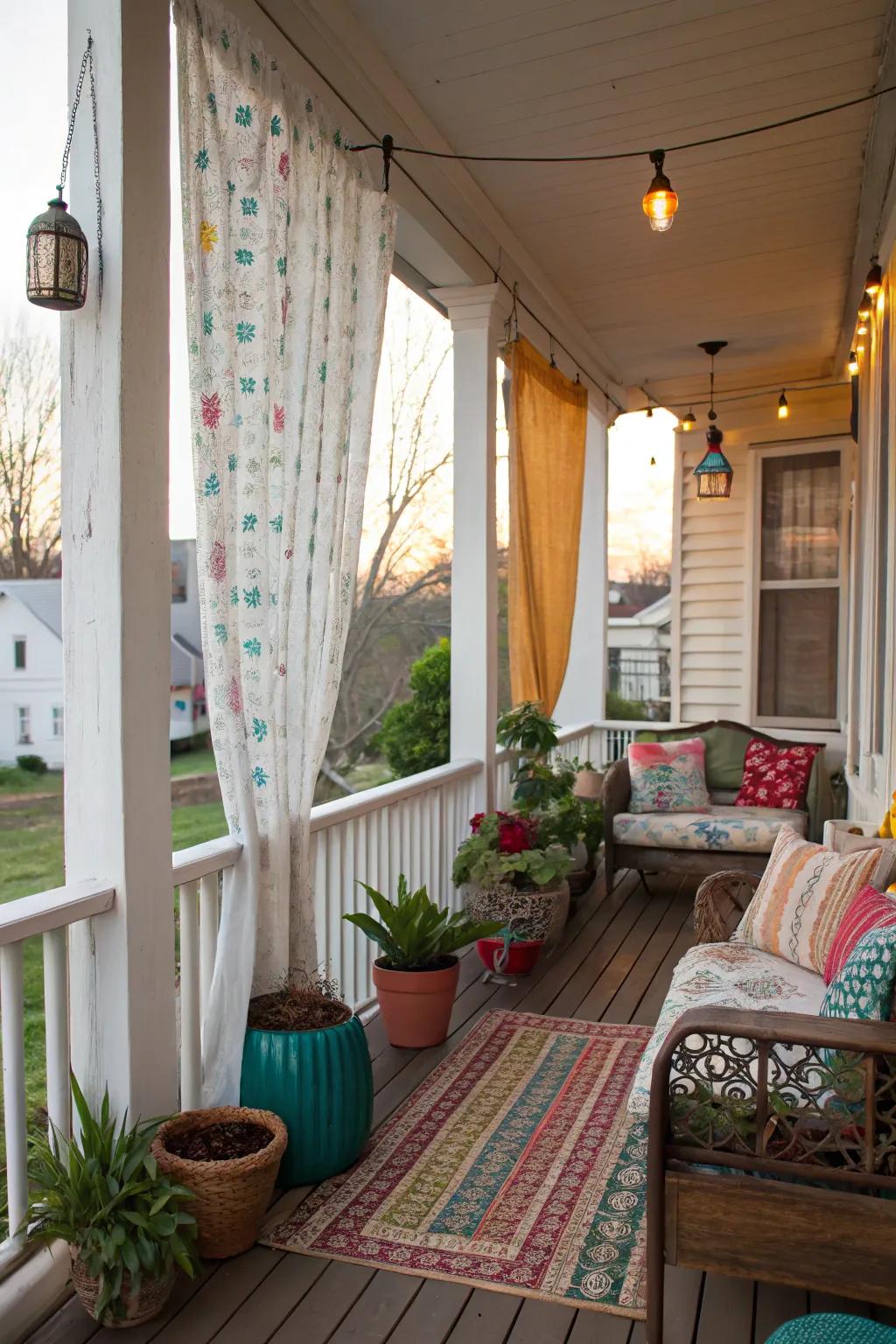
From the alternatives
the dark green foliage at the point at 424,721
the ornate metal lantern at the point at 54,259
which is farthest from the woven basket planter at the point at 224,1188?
the dark green foliage at the point at 424,721

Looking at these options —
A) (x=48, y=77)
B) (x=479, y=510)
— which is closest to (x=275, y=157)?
(x=479, y=510)

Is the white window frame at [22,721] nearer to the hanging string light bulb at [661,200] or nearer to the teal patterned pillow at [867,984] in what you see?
the hanging string light bulb at [661,200]

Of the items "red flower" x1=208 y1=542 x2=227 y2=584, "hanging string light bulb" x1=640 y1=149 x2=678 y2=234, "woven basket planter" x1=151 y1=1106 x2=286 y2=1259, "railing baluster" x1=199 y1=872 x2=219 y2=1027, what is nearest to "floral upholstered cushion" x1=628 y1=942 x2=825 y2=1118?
"woven basket planter" x1=151 y1=1106 x2=286 y2=1259

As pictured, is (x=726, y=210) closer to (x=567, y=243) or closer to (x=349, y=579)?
(x=567, y=243)

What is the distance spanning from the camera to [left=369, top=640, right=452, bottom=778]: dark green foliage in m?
5.49

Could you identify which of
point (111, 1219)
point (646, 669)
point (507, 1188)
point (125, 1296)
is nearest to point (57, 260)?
point (111, 1219)

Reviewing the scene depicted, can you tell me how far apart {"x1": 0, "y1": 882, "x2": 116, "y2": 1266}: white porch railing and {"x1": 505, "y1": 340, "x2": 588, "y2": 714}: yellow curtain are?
10.6ft

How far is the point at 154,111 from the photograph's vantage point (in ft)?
7.17

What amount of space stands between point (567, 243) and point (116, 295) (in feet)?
10.5

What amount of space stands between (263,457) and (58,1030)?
55.0 inches

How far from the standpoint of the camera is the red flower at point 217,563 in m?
2.46

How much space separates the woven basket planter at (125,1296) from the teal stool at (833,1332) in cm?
119

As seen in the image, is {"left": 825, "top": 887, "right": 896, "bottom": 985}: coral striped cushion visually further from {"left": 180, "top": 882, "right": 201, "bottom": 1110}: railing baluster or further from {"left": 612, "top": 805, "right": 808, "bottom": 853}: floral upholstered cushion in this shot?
{"left": 612, "top": 805, "right": 808, "bottom": 853}: floral upholstered cushion

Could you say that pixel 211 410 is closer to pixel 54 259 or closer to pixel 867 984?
pixel 54 259
